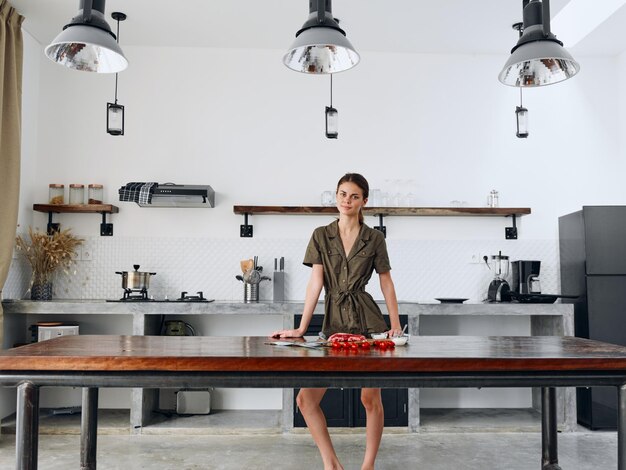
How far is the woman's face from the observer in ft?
9.28

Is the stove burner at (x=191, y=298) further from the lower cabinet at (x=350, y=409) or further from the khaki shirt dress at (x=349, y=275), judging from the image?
the khaki shirt dress at (x=349, y=275)

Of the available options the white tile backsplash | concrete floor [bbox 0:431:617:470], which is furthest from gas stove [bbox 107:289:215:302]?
concrete floor [bbox 0:431:617:470]

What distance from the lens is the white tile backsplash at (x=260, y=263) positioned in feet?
15.7

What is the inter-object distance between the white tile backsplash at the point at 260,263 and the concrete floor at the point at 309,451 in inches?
48.7

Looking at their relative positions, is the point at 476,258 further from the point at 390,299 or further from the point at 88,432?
the point at 88,432

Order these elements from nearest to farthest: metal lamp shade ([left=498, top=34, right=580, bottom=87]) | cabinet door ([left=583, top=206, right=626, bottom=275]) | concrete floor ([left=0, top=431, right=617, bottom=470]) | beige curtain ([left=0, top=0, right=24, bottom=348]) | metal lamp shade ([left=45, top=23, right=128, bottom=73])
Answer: metal lamp shade ([left=45, top=23, right=128, bottom=73]) < metal lamp shade ([left=498, top=34, right=580, bottom=87]) < concrete floor ([left=0, top=431, right=617, bottom=470]) < beige curtain ([left=0, top=0, right=24, bottom=348]) < cabinet door ([left=583, top=206, right=626, bottom=275])

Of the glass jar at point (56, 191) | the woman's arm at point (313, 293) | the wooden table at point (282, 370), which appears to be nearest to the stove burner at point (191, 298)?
the glass jar at point (56, 191)

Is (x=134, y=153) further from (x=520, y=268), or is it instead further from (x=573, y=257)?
(x=573, y=257)

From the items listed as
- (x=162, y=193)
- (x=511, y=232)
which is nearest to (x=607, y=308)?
(x=511, y=232)

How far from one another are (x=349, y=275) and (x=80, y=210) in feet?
9.04

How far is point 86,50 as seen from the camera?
2.73 meters

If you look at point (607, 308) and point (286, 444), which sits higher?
point (607, 308)

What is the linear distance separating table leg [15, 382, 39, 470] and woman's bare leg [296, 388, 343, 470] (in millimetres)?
1239

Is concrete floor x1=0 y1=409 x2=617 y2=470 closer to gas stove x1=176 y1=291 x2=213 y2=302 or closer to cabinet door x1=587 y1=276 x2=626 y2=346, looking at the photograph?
cabinet door x1=587 y1=276 x2=626 y2=346
